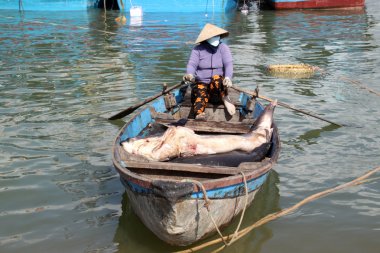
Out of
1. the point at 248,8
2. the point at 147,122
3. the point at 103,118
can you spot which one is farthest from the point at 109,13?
the point at 147,122

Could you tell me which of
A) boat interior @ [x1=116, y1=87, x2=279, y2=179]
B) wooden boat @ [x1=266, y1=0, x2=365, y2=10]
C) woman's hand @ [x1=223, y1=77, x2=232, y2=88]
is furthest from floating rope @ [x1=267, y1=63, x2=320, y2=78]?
wooden boat @ [x1=266, y1=0, x2=365, y2=10]

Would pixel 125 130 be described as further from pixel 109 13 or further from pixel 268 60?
pixel 109 13

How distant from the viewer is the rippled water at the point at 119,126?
4.88 meters

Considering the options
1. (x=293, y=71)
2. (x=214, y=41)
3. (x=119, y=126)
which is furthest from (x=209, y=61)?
(x=293, y=71)

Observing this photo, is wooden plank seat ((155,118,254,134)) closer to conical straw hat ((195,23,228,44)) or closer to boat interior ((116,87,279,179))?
boat interior ((116,87,279,179))

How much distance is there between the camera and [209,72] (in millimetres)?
7375

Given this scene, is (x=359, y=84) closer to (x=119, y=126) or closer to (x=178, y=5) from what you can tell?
(x=119, y=126)

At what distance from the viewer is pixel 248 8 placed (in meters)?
32.7

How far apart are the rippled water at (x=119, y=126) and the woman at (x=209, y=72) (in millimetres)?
1465

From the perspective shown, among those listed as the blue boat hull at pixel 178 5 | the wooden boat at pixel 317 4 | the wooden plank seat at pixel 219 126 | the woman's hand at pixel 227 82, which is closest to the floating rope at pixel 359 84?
the woman's hand at pixel 227 82

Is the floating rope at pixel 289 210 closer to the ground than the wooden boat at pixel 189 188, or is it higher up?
closer to the ground

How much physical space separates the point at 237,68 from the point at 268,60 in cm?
172

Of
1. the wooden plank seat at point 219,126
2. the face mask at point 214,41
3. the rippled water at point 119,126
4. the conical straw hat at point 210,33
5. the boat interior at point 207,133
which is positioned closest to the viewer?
the boat interior at point 207,133

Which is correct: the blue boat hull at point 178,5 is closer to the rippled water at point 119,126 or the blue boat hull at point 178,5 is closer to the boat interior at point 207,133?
the rippled water at point 119,126
